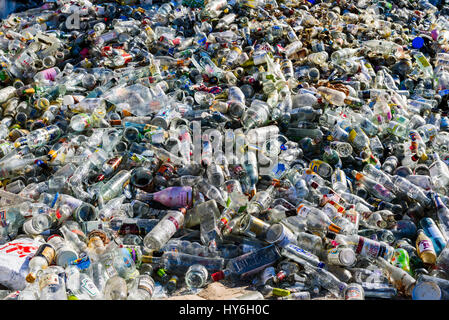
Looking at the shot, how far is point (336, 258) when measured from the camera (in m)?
2.67

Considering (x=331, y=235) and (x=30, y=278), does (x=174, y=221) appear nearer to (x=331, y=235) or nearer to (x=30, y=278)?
(x=30, y=278)

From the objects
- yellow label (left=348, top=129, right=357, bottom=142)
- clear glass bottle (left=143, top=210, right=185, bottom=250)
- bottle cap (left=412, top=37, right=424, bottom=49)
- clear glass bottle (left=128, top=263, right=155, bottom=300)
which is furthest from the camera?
bottle cap (left=412, top=37, right=424, bottom=49)

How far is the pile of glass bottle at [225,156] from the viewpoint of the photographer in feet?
8.74

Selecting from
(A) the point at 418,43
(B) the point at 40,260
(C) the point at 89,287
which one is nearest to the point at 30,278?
(B) the point at 40,260

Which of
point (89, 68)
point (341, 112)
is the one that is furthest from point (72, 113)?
point (341, 112)

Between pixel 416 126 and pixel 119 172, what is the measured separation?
313 centimetres

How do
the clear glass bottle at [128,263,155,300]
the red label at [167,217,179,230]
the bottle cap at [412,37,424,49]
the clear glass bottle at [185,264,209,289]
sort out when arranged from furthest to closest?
the bottle cap at [412,37,424,49] → the red label at [167,217,179,230] → the clear glass bottle at [185,264,209,289] → the clear glass bottle at [128,263,155,300]

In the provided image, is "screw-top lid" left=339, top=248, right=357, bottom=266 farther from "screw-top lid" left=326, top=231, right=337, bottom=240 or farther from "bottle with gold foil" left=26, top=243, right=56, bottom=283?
"bottle with gold foil" left=26, top=243, right=56, bottom=283

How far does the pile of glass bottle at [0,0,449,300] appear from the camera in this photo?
8.74 feet

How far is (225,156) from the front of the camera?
3.57 metres

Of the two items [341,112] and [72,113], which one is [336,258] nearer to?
[341,112]

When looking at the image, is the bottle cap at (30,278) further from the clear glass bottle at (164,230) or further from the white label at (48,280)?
the clear glass bottle at (164,230)

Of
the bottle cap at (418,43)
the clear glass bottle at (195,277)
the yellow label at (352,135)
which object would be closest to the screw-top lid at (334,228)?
the clear glass bottle at (195,277)

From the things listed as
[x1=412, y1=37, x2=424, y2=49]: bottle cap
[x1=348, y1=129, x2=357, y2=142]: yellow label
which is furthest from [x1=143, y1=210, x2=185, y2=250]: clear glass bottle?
[x1=412, y1=37, x2=424, y2=49]: bottle cap
